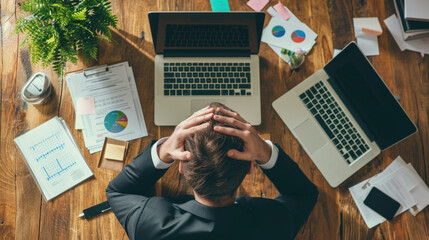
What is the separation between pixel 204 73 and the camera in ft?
4.39

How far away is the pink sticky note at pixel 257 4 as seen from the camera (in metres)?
1.45

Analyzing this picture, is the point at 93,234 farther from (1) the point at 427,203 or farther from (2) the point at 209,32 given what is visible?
(1) the point at 427,203

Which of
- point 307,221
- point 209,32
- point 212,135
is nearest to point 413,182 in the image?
point 307,221

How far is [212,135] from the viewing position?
3.04 feet

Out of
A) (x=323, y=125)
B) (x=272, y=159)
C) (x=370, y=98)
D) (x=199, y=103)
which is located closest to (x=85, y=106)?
(x=199, y=103)

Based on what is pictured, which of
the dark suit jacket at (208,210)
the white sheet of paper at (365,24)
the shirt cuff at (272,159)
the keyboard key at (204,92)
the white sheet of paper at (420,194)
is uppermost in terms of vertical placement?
the white sheet of paper at (365,24)

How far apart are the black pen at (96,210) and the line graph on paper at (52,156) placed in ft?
0.69

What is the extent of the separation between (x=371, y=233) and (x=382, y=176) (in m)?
0.26

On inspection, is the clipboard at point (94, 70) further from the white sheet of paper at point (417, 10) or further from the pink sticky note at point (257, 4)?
the white sheet of paper at point (417, 10)

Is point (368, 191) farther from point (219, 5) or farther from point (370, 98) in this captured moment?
point (219, 5)

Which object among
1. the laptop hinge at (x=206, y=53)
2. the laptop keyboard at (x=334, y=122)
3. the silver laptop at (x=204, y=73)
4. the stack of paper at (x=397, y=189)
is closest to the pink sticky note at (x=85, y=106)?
the silver laptop at (x=204, y=73)

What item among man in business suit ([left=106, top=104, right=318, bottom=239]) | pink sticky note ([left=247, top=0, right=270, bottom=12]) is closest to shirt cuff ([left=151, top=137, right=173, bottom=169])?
man in business suit ([left=106, top=104, right=318, bottom=239])

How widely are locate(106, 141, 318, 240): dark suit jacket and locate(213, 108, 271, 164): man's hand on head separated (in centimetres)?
16

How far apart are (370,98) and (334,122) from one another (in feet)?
0.58
